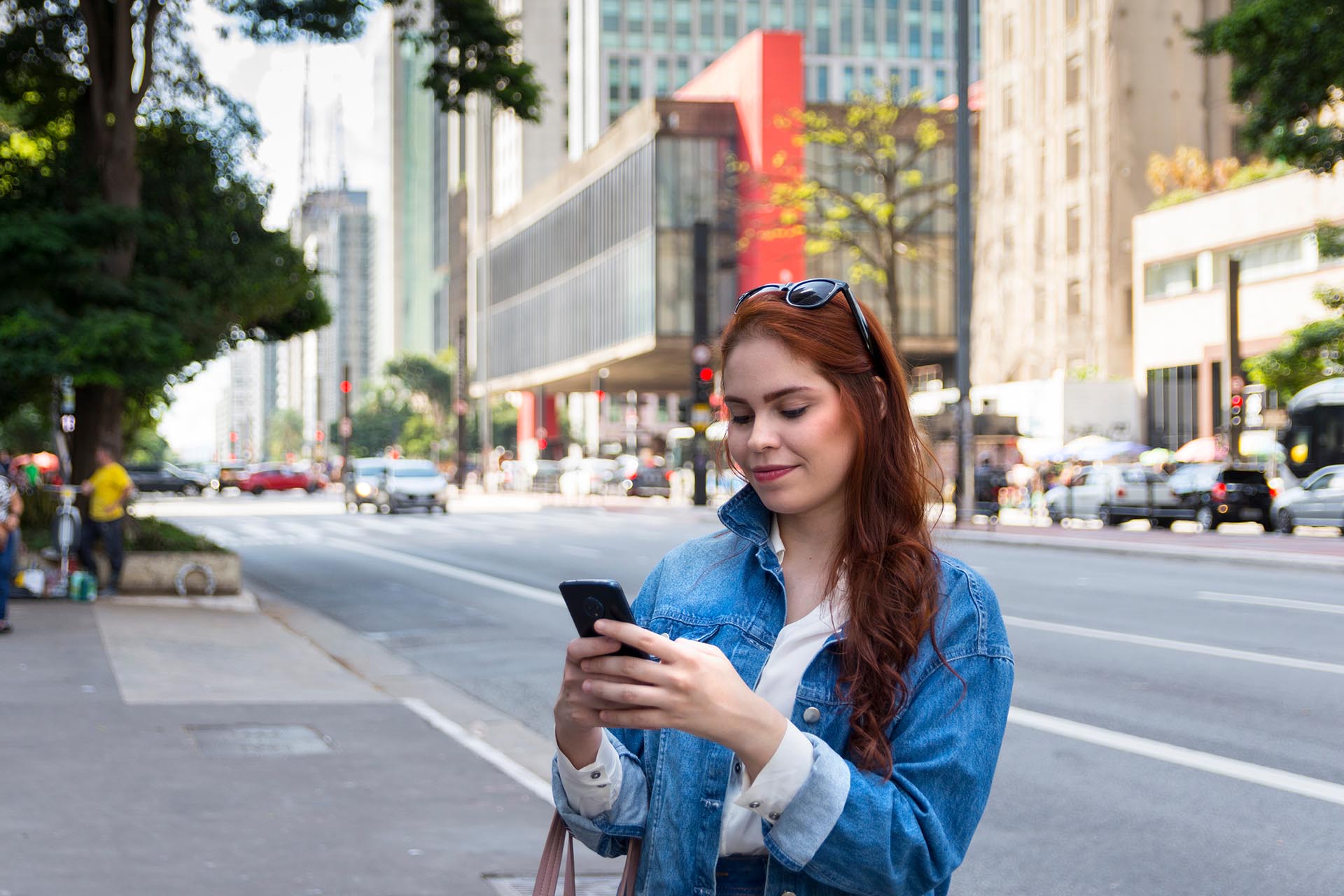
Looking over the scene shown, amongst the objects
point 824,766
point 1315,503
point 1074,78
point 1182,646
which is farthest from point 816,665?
point 1074,78

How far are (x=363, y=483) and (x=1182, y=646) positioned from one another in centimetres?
3523

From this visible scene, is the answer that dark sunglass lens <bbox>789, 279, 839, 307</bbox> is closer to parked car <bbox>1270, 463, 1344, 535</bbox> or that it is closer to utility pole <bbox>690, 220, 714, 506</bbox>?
parked car <bbox>1270, 463, 1344, 535</bbox>

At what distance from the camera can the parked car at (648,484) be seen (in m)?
59.6

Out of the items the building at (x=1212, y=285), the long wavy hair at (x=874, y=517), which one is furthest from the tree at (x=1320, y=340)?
the long wavy hair at (x=874, y=517)

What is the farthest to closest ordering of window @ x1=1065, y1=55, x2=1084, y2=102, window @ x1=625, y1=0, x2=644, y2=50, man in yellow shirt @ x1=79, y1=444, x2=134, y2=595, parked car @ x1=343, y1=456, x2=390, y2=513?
window @ x1=625, y1=0, x2=644, y2=50 → window @ x1=1065, y1=55, x2=1084, y2=102 → parked car @ x1=343, y1=456, x2=390, y2=513 → man in yellow shirt @ x1=79, y1=444, x2=134, y2=595

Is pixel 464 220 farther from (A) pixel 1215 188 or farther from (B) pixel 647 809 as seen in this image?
(B) pixel 647 809

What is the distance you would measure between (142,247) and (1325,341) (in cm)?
2148

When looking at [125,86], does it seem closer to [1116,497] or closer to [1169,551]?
[1169,551]

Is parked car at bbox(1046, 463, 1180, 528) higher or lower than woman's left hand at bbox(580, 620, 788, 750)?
lower

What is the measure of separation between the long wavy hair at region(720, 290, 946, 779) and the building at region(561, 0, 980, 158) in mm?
124046

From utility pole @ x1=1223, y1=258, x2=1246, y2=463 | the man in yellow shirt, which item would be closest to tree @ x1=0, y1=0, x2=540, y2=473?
the man in yellow shirt

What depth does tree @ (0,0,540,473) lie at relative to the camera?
698 inches

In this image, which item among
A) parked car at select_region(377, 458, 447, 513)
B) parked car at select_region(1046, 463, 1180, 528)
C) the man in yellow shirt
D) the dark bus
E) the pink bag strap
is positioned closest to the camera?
the pink bag strap

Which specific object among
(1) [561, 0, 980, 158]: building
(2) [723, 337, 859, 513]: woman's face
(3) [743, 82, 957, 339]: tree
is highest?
(1) [561, 0, 980, 158]: building
